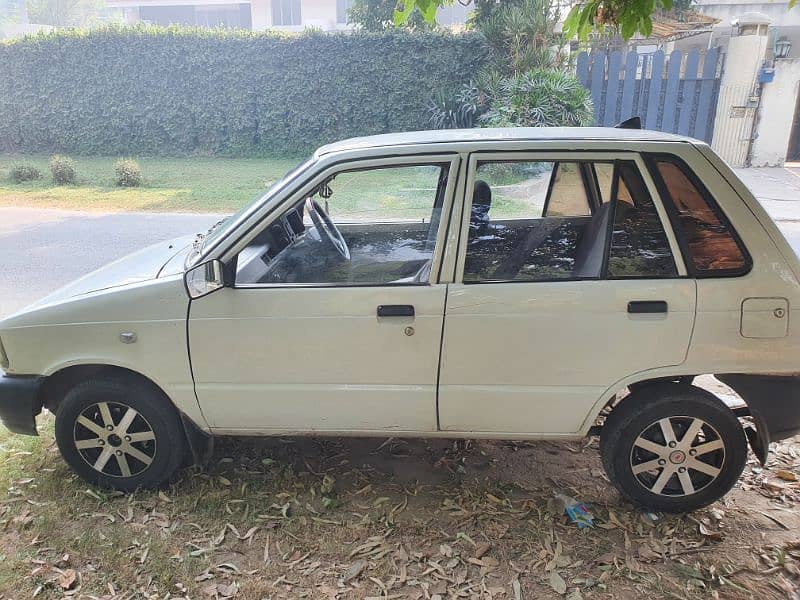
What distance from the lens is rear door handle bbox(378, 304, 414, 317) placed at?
121 inches

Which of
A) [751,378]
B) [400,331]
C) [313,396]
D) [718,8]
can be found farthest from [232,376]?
[718,8]

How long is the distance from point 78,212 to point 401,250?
398 inches

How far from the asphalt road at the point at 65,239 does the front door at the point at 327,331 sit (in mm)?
4482

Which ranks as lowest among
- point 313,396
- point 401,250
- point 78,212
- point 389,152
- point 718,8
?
point 78,212

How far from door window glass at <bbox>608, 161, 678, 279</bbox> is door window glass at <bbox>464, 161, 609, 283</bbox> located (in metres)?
0.08

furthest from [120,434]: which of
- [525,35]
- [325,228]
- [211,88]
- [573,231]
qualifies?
[211,88]

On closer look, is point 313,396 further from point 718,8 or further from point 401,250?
point 718,8

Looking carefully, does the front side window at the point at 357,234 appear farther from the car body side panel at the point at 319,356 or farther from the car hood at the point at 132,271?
the car hood at the point at 132,271

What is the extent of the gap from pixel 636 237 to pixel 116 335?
8.53ft

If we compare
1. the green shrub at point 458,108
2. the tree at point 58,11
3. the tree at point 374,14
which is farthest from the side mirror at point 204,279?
the tree at point 58,11

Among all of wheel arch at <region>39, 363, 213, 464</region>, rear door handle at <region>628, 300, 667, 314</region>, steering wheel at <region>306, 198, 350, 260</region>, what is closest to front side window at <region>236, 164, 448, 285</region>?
steering wheel at <region>306, 198, 350, 260</region>

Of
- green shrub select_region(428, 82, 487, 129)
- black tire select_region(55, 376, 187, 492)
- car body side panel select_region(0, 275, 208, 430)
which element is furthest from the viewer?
green shrub select_region(428, 82, 487, 129)

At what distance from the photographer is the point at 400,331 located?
3102mm

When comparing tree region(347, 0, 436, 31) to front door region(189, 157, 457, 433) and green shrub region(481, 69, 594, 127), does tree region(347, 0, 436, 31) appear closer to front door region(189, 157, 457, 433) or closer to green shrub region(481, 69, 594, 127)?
green shrub region(481, 69, 594, 127)
